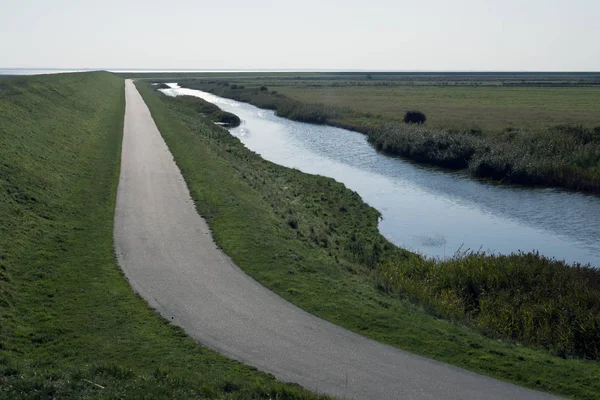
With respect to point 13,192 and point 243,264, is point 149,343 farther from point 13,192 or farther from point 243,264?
point 13,192

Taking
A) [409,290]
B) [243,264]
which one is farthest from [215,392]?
[409,290]

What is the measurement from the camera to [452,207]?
3228cm

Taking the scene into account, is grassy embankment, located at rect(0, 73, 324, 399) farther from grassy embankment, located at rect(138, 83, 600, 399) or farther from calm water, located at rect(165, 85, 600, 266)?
calm water, located at rect(165, 85, 600, 266)

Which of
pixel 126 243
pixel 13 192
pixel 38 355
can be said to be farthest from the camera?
pixel 13 192

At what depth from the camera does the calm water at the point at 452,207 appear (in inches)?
995

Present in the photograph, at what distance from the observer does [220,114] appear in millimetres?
73000

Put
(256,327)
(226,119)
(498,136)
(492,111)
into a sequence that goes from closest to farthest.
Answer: (256,327)
(498,136)
(226,119)
(492,111)

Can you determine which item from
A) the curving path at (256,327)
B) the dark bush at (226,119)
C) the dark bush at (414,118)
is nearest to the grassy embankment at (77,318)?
the curving path at (256,327)

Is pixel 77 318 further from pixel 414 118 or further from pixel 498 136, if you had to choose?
pixel 414 118

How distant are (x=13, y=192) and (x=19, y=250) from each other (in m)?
5.63

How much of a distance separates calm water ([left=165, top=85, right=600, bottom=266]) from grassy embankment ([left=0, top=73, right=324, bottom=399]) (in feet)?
43.5

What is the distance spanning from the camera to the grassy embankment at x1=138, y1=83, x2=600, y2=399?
1195 cm

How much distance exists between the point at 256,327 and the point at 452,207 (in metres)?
21.9

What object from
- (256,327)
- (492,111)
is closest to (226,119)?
(492,111)
